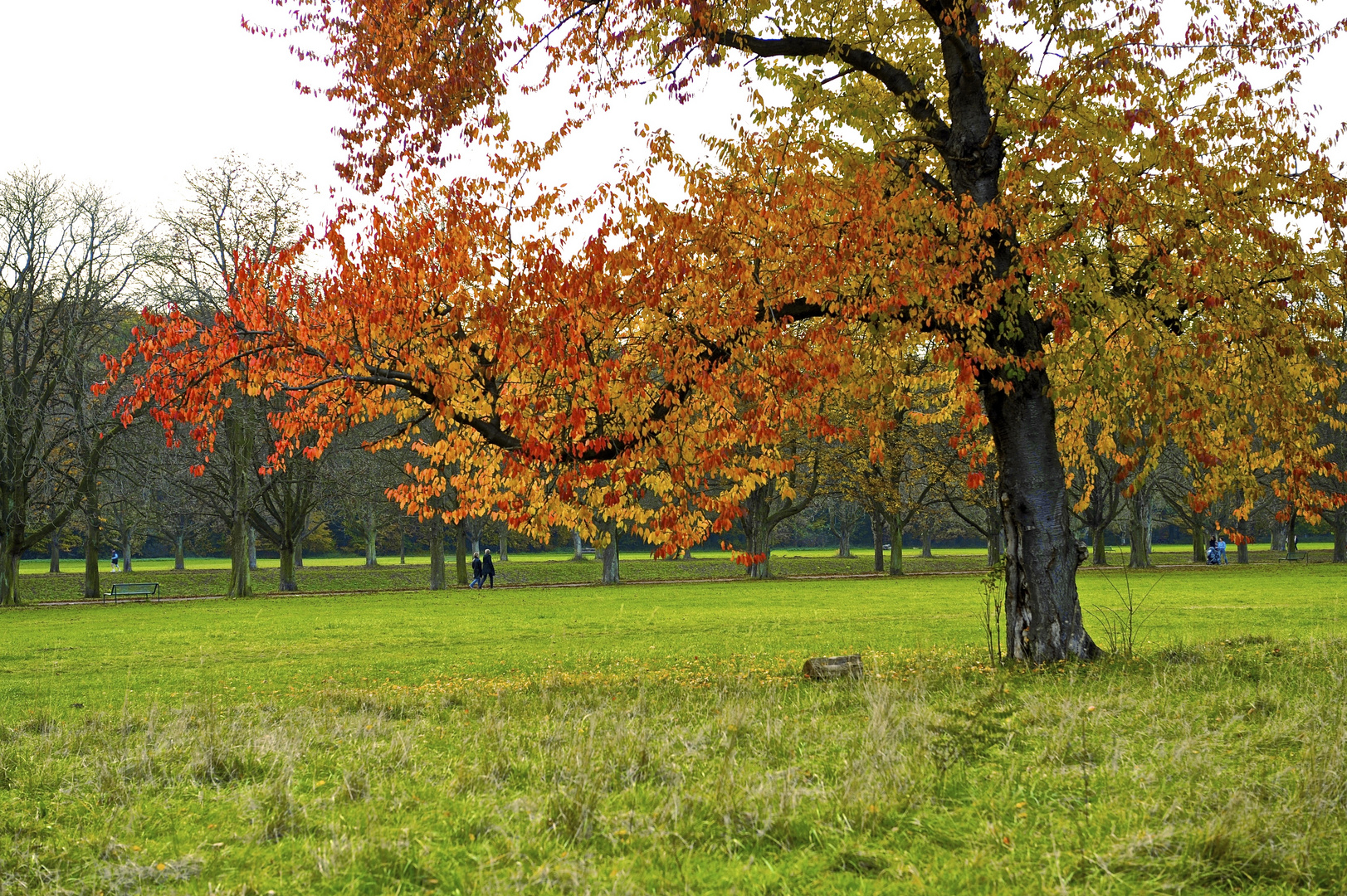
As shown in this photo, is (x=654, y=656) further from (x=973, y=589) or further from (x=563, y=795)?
(x=973, y=589)

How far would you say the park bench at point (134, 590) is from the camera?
120ft

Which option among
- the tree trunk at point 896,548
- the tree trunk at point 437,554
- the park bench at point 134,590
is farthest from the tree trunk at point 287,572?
the tree trunk at point 896,548

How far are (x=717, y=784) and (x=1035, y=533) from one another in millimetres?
7081

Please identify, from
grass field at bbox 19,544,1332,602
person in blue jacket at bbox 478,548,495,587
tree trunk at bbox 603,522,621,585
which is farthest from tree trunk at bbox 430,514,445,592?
tree trunk at bbox 603,522,621,585

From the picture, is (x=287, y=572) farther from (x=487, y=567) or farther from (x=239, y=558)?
(x=487, y=567)

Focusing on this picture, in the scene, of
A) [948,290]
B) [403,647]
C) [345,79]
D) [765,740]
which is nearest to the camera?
[765,740]

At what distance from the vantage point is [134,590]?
128 feet

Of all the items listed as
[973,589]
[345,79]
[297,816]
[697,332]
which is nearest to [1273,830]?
[297,816]

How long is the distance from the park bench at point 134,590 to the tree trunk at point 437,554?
1029 cm

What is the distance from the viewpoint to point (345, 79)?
36.7ft

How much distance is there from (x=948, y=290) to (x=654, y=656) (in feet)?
29.9

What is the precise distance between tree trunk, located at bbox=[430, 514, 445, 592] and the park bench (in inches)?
405

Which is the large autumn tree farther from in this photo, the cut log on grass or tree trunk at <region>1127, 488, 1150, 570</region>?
tree trunk at <region>1127, 488, 1150, 570</region>

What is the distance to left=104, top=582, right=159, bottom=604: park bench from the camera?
3646 centimetres
